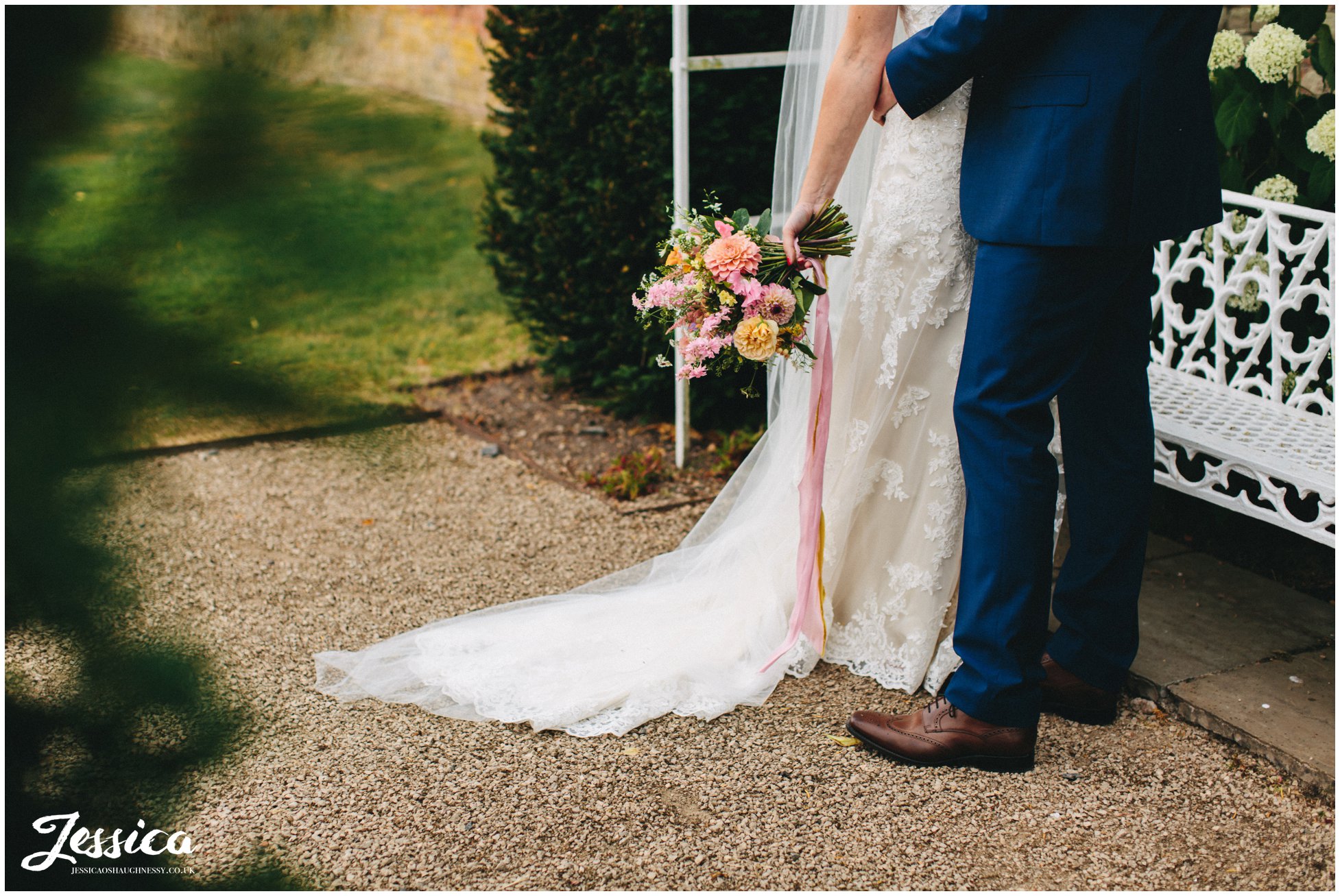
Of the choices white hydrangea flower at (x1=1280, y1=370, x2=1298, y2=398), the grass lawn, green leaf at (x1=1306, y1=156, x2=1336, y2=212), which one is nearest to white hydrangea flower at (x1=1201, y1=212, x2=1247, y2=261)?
green leaf at (x1=1306, y1=156, x2=1336, y2=212)

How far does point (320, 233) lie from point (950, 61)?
167 centimetres

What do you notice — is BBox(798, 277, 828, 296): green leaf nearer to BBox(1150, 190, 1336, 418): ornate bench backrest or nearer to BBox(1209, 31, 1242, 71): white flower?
BBox(1150, 190, 1336, 418): ornate bench backrest

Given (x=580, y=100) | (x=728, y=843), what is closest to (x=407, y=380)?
(x=580, y=100)

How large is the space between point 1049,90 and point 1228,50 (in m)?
1.63

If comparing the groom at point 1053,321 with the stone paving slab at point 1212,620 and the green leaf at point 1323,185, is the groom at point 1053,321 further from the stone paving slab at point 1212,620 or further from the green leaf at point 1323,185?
the green leaf at point 1323,185

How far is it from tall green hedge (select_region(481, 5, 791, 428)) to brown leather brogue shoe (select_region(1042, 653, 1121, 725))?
2.18 m

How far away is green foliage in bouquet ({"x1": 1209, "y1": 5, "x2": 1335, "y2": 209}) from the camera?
3115 mm

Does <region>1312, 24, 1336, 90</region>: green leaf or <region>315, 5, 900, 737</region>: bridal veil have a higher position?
<region>1312, 24, 1336, 90</region>: green leaf

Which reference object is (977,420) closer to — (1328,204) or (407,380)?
(1328,204)

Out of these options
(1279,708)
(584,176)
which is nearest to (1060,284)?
(1279,708)

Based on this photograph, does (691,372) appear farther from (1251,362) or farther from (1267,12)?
(1267,12)

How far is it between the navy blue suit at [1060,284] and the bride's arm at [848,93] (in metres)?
0.09

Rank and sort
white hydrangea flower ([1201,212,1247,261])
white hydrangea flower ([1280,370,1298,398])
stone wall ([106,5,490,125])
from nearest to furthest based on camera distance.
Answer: stone wall ([106,5,490,125]) < white hydrangea flower ([1280,370,1298,398]) < white hydrangea flower ([1201,212,1247,261])

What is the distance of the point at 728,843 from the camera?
2.21 m
